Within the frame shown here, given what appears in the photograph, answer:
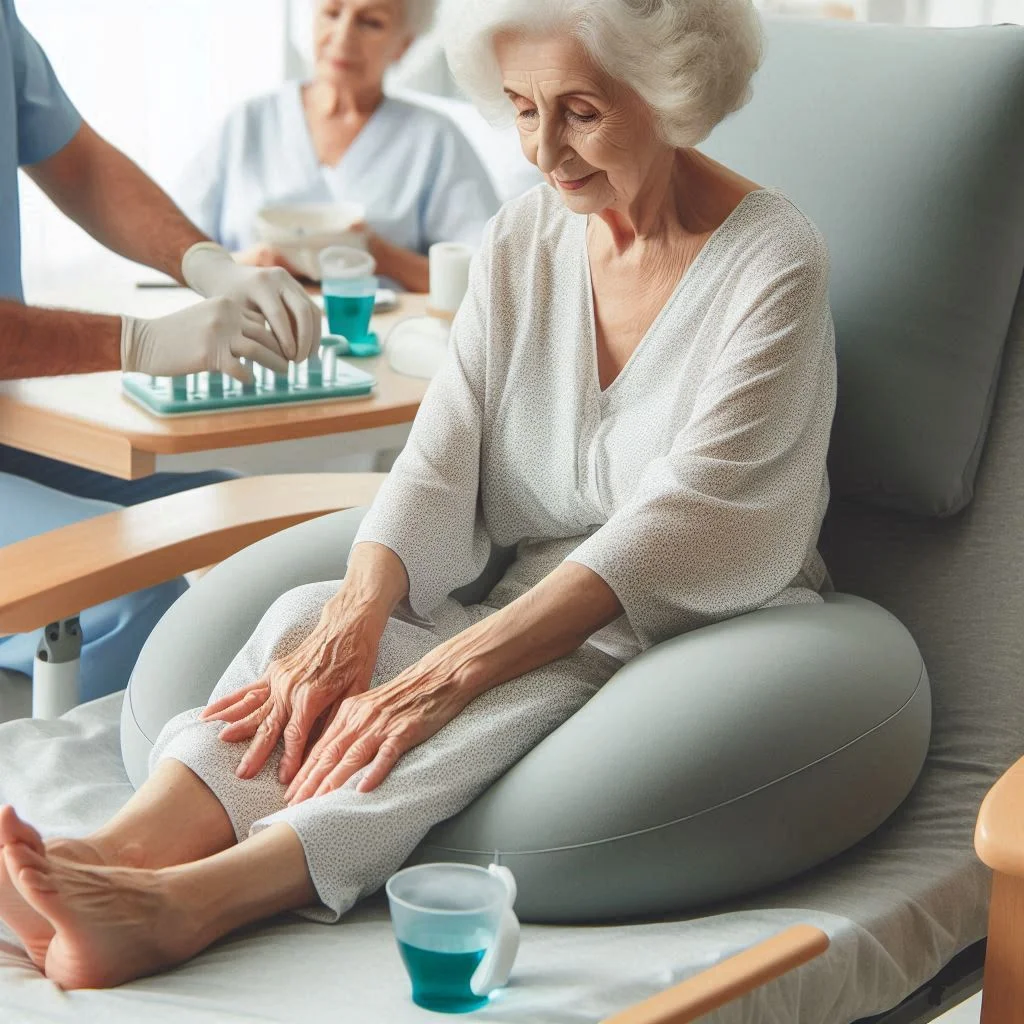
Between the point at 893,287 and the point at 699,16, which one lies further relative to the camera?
the point at 893,287

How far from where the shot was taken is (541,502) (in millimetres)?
1613

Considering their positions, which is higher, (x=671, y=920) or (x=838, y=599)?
(x=838, y=599)

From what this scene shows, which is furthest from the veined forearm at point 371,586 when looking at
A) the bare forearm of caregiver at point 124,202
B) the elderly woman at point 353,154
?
the elderly woman at point 353,154

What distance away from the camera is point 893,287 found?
1.57 meters

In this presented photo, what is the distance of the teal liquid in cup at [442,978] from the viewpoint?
107 cm

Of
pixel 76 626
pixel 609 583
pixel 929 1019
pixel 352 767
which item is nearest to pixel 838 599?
pixel 609 583

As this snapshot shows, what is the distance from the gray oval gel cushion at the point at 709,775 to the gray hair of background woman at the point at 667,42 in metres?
0.49

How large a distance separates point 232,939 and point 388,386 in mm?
1012

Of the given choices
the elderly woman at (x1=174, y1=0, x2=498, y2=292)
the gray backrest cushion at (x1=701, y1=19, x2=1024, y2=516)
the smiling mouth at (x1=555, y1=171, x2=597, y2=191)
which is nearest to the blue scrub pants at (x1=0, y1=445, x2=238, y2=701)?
the smiling mouth at (x1=555, y1=171, x2=597, y2=191)

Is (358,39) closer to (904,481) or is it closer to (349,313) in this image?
(349,313)

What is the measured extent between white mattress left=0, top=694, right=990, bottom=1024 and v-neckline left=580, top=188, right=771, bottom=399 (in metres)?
0.53

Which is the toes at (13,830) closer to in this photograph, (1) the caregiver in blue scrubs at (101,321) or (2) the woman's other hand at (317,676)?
(2) the woman's other hand at (317,676)

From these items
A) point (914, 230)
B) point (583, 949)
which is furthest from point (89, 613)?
point (914, 230)

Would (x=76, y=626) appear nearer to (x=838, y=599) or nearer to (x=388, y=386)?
(x=388, y=386)
